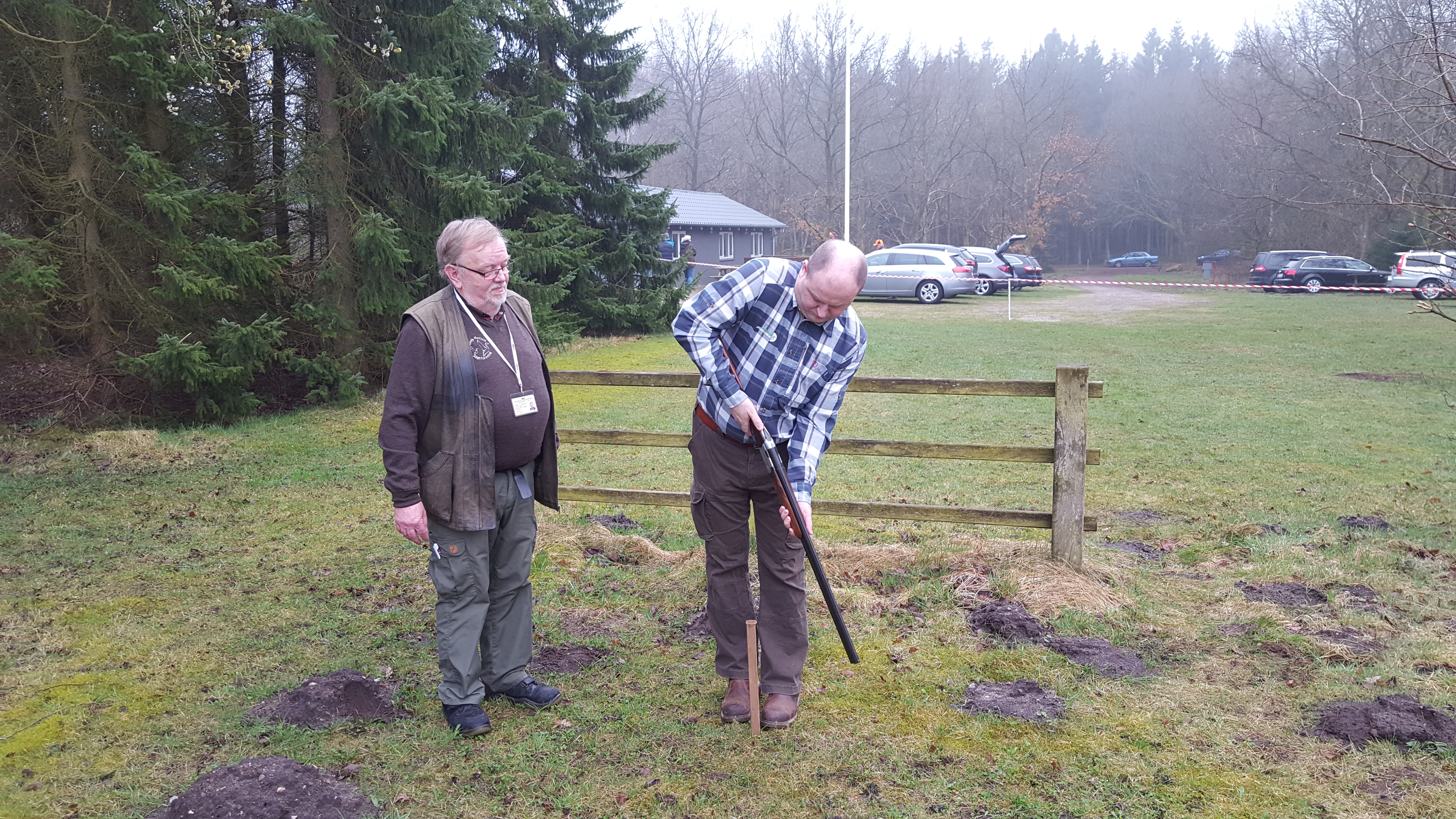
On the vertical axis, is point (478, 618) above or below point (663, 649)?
above

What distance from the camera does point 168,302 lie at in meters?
10.3

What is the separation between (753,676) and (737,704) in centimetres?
30

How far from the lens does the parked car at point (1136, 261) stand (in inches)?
2270

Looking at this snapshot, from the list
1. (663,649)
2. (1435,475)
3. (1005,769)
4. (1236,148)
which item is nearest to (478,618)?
(663,649)

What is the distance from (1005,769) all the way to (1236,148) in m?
54.5

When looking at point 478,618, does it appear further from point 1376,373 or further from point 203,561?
point 1376,373

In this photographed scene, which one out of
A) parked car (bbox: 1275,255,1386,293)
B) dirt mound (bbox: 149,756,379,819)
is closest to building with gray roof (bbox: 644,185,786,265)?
parked car (bbox: 1275,255,1386,293)

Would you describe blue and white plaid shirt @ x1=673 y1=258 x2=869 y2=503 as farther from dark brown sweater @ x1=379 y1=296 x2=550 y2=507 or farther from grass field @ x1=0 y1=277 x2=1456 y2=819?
grass field @ x1=0 y1=277 x2=1456 y2=819

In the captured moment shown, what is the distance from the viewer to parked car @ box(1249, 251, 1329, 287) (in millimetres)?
32375

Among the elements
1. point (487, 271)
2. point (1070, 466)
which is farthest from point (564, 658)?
point (1070, 466)

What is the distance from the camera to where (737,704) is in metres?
3.79

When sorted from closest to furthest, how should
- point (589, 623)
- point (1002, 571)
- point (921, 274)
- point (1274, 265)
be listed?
point (589, 623) < point (1002, 571) < point (921, 274) < point (1274, 265)

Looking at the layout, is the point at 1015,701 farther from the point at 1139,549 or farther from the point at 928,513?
the point at 1139,549

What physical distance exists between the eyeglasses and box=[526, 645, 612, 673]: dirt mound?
169 cm
